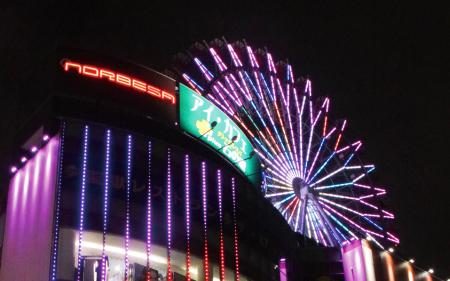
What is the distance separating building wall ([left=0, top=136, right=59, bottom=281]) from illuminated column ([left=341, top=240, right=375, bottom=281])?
663 inches

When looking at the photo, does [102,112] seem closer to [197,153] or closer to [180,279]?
[197,153]

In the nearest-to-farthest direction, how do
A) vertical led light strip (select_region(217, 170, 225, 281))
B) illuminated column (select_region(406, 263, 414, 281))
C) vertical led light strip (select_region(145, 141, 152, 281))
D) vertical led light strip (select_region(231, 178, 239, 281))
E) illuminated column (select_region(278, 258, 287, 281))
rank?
vertical led light strip (select_region(145, 141, 152, 281)) → vertical led light strip (select_region(217, 170, 225, 281)) → vertical led light strip (select_region(231, 178, 239, 281)) → illuminated column (select_region(278, 258, 287, 281)) → illuminated column (select_region(406, 263, 414, 281))

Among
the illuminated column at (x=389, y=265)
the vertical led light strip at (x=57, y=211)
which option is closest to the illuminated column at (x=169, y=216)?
the vertical led light strip at (x=57, y=211)

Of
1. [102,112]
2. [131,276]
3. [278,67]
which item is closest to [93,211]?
[131,276]

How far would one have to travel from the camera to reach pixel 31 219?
20141 mm

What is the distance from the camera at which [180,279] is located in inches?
875

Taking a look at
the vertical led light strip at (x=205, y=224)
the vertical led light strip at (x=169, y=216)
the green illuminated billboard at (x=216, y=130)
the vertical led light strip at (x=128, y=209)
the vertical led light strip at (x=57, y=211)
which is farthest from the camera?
the green illuminated billboard at (x=216, y=130)

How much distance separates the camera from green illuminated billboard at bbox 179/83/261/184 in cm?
2544

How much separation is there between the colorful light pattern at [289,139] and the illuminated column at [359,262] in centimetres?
364

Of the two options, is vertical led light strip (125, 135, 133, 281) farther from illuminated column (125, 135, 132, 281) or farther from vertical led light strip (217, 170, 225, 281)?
vertical led light strip (217, 170, 225, 281)

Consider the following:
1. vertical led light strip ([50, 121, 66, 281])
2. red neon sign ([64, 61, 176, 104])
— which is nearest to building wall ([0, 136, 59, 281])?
vertical led light strip ([50, 121, 66, 281])

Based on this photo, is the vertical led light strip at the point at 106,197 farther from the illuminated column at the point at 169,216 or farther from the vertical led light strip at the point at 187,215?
the vertical led light strip at the point at 187,215

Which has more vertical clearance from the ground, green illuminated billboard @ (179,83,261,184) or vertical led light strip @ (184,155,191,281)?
green illuminated billboard @ (179,83,261,184)

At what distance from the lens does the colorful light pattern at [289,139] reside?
107ft
